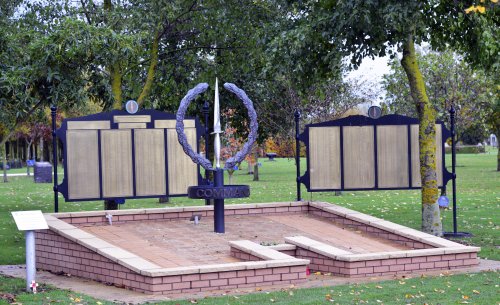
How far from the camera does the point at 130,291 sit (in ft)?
36.2

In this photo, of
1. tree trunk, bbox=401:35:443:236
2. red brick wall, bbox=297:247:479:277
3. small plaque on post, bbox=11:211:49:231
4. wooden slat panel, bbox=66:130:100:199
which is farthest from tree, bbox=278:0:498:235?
small plaque on post, bbox=11:211:49:231

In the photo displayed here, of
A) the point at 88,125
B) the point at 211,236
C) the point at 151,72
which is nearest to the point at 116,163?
the point at 88,125

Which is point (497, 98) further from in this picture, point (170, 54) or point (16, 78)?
point (16, 78)

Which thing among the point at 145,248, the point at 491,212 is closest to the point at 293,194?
the point at 491,212

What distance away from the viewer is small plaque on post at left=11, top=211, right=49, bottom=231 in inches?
431

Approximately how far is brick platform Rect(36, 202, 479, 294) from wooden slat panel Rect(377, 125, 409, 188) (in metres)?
1.71

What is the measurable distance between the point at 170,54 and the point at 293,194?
1044 cm

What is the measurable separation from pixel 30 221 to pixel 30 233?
6.4 inches

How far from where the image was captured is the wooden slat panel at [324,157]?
16.9 meters

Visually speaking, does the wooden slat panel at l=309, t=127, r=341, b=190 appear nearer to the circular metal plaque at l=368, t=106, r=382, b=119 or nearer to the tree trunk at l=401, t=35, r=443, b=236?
the circular metal plaque at l=368, t=106, r=382, b=119

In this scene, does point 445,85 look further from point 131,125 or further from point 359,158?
point 131,125

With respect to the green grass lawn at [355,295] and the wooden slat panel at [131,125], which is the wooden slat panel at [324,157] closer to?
the wooden slat panel at [131,125]

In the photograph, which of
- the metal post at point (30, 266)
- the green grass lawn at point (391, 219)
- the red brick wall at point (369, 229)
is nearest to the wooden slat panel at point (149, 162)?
the green grass lawn at point (391, 219)

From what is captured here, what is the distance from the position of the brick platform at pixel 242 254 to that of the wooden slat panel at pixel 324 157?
3.38 ft
